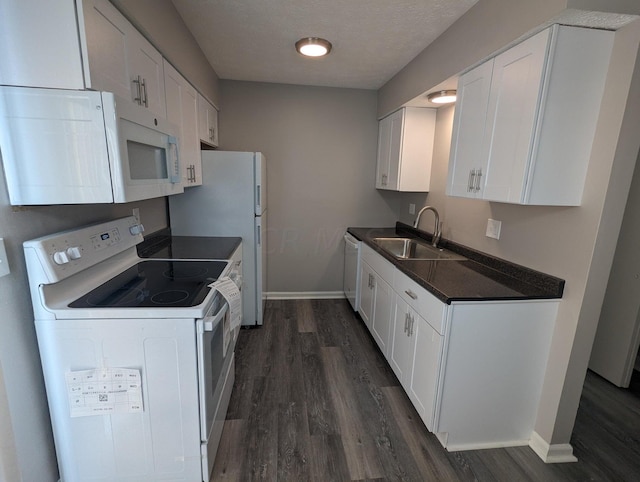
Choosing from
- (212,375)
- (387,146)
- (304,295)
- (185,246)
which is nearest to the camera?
(212,375)

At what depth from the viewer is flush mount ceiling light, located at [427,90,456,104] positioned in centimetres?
241

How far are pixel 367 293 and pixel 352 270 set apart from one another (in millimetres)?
494

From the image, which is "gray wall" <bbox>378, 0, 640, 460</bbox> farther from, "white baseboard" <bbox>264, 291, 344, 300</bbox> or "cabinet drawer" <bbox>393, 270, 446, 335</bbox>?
"white baseboard" <bbox>264, 291, 344, 300</bbox>

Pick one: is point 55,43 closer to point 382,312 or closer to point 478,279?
point 478,279

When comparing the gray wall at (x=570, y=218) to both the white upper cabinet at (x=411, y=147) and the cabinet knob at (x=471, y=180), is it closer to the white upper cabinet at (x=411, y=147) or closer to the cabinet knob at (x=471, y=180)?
the cabinet knob at (x=471, y=180)

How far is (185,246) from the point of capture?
243 centimetres

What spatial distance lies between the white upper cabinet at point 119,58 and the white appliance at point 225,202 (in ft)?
3.03

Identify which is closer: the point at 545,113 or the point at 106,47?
the point at 106,47

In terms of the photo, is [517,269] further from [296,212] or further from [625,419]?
[296,212]

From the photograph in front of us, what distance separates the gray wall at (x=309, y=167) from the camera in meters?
3.42

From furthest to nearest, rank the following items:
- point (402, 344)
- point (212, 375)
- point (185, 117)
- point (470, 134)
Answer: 1. point (185, 117)
2. point (402, 344)
3. point (470, 134)
4. point (212, 375)

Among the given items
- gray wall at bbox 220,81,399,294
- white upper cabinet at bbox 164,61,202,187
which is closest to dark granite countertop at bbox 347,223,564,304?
gray wall at bbox 220,81,399,294

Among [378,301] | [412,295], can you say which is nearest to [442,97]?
[412,295]

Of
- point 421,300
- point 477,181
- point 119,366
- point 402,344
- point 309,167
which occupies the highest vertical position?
point 309,167
